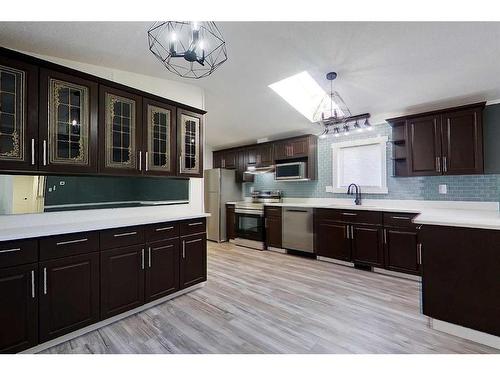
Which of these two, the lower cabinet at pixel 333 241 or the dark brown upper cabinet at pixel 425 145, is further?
the lower cabinet at pixel 333 241

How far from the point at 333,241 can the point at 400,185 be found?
53.5 inches

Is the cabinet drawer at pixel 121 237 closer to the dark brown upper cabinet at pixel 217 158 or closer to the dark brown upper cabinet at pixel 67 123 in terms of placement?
the dark brown upper cabinet at pixel 67 123

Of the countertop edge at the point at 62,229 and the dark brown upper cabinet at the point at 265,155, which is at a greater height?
the dark brown upper cabinet at the point at 265,155

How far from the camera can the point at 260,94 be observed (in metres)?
3.53

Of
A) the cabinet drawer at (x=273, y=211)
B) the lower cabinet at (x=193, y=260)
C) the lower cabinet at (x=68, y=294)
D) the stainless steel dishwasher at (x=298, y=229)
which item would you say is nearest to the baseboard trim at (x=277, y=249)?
the stainless steel dishwasher at (x=298, y=229)

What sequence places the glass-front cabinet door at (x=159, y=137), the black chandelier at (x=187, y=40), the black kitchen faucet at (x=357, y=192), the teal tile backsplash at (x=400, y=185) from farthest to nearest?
1. the black kitchen faucet at (x=357, y=192)
2. the teal tile backsplash at (x=400, y=185)
3. the glass-front cabinet door at (x=159, y=137)
4. the black chandelier at (x=187, y=40)

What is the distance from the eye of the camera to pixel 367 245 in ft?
11.7

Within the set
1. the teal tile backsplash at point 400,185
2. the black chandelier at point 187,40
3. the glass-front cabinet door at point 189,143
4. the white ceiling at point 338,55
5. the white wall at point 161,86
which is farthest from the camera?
the teal tile backsplash at point 400,185

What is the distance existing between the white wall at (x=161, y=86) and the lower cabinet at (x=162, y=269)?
2.75 feet

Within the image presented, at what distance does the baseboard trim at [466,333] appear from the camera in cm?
185

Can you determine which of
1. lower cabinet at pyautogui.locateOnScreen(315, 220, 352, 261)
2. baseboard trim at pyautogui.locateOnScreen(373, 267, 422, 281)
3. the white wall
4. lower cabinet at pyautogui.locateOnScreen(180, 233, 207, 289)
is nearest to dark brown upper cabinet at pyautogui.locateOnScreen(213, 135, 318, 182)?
lower cabinet at pyautogui.locateOnScreen(315, 220, 352, 261)

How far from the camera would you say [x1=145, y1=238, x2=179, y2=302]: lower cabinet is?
2436 mm

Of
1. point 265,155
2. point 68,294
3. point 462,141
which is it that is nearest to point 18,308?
point 68,294

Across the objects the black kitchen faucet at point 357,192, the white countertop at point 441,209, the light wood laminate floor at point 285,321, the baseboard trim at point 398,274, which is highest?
the black kitchen faucet at point 357,192
